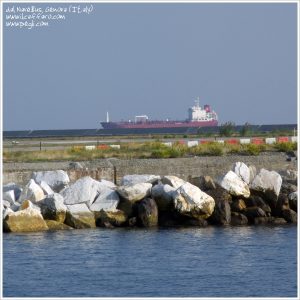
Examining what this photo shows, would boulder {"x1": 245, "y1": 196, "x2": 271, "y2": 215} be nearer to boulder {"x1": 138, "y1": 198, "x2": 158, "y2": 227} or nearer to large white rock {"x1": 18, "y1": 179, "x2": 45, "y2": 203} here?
boulder {"x1": 138, "y1": 198, "x2": 158, "y2": 227}

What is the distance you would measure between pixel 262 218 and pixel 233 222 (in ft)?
2.43

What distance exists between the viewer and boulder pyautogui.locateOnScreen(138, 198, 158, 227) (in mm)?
23406

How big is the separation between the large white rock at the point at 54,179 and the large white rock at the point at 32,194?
1241mm

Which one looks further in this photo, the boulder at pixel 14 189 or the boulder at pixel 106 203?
the boulder at pixel 14 189

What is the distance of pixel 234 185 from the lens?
24.5m

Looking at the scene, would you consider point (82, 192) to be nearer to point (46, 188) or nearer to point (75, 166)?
point (46, 188)

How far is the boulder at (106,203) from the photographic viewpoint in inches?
928

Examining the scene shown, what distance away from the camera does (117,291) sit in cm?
1652

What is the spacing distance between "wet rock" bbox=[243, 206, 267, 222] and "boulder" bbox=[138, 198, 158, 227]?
233cm

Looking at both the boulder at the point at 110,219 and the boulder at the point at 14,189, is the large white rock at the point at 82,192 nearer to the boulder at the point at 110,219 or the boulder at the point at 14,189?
the boulder at the point at 110,219

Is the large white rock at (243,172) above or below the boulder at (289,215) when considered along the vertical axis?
above

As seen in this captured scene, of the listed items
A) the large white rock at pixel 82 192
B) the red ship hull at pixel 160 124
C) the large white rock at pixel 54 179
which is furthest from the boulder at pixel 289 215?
the red ship hull at pixel 160 124

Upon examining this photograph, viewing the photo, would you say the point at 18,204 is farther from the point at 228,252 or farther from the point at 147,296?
the point at 147,296

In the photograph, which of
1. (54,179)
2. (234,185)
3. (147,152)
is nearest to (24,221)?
(54,179)
